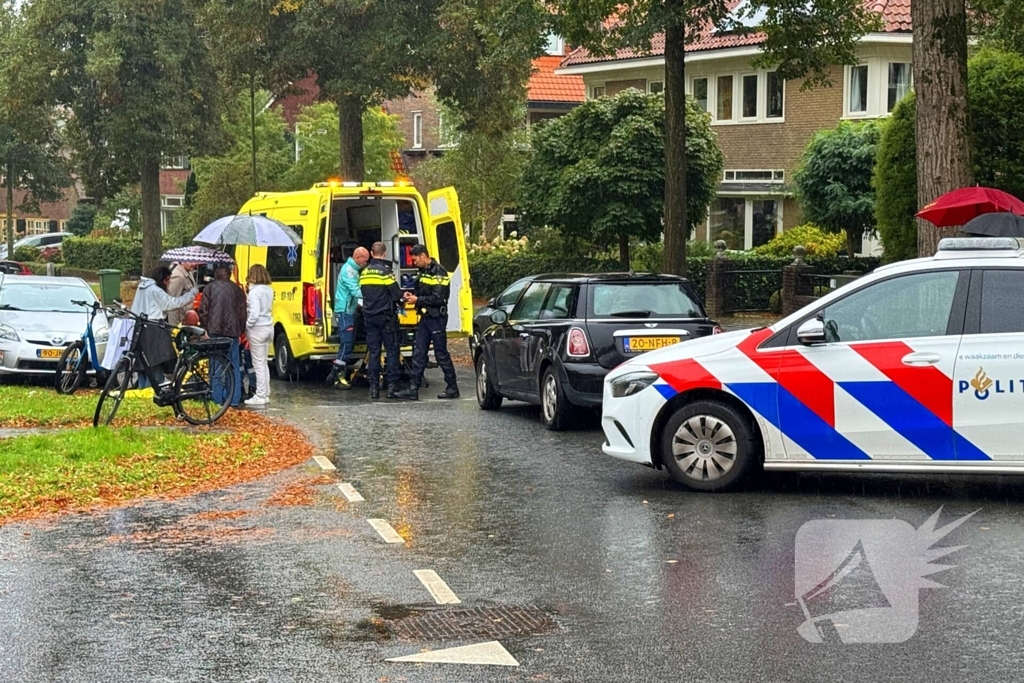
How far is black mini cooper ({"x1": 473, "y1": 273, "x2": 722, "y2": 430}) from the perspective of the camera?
13.7 meters

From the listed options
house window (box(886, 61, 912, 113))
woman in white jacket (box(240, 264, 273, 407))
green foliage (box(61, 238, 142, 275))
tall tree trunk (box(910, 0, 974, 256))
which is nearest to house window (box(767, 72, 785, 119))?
house window (box(886, 61, 912, 113))

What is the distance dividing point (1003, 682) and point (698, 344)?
492cm

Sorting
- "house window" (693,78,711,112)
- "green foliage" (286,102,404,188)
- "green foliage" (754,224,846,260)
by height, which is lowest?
"green foliage" (754,224,846,260)

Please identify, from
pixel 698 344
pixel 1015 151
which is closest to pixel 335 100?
pixel 1015 151

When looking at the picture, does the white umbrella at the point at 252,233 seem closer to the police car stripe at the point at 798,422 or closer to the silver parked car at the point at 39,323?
the silver parked car at the point at 39,323

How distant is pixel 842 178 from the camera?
31.5 metres

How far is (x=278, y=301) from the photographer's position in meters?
19.7

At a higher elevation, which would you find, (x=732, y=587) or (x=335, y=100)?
(x=335, y=100)

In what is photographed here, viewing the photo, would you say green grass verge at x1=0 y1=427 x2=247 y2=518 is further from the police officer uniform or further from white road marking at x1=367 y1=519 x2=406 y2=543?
the police officer uniform

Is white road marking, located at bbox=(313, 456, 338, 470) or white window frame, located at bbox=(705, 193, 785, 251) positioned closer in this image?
white road marking, located at bbox=(313, 456, 338, 470)

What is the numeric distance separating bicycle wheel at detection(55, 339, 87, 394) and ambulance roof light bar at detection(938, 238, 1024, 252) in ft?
37.7

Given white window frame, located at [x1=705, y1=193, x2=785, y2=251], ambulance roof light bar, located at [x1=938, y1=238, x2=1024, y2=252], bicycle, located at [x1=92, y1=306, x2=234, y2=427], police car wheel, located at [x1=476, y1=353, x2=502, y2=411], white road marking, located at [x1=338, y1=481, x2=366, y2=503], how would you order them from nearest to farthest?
ambulance roof light bar, located at [x1=938, y1=238, x2=1024, y2=252] → white road marking, located at [x1=338, y1=481, x2=366, y2=503] → bicycle, located at [x1=92, y1=306, x2=234, y2=427] → police car wheel, located at [x1=476, y1=353, x2=502, y2=411] → white window frame, located at [x1=705, y1=193, x2=785, y2=251]

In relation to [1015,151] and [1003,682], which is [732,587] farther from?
[1015,151]

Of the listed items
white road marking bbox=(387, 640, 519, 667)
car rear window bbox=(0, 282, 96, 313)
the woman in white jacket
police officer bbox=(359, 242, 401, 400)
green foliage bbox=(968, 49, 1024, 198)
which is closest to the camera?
white road marking bbox=(387, 640, 519, 667)
